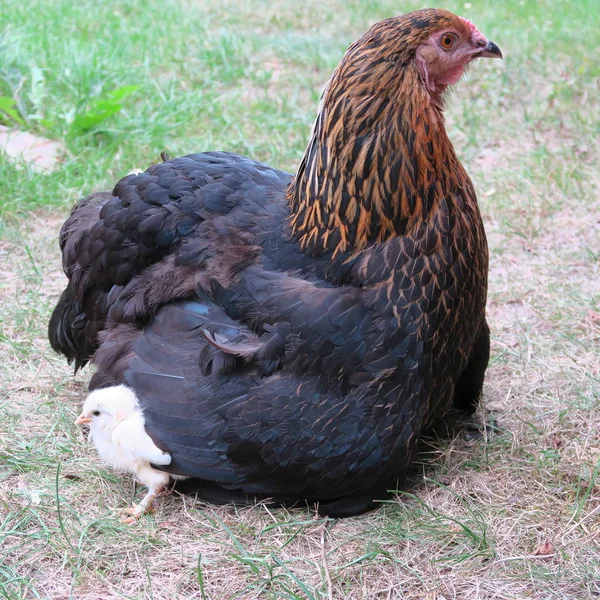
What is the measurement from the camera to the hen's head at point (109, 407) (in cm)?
300

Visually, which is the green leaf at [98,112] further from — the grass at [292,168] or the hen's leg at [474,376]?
the hen's leg at [474,376]

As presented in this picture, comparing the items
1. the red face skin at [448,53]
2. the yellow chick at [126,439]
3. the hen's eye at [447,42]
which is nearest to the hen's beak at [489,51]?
the red face skin at [448,53]

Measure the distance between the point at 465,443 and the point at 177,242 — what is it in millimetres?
1437

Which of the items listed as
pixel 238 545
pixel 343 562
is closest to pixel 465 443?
pixel 343 562

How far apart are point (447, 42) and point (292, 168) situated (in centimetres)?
280

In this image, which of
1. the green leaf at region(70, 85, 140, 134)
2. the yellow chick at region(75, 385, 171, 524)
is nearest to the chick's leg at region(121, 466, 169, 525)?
the yellow chick at region(75, 385, 171, 524)

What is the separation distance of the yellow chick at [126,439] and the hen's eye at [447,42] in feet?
5.55

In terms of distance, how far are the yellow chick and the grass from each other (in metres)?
0.11

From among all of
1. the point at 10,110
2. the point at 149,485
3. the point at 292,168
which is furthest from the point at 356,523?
the point at 10,110

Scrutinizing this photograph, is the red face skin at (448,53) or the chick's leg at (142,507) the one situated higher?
the red face skin at (448,53)

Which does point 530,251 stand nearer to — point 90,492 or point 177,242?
point 177,242

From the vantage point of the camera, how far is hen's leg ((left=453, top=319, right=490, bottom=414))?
10.7ft

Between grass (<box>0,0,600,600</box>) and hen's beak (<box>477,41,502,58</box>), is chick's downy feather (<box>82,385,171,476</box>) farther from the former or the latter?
hen's beak (<box>477,41,502,58</box>)

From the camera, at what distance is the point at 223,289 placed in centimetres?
298
